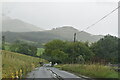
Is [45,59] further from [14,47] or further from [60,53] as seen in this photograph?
[60,53]

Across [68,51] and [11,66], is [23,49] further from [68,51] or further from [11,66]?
[11,66]

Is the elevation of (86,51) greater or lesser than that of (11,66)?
greater

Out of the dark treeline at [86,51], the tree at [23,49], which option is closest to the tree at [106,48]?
the dark treeline at [86,51]

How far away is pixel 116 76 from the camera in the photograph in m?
21.4

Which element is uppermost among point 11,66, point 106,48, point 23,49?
point 106,48

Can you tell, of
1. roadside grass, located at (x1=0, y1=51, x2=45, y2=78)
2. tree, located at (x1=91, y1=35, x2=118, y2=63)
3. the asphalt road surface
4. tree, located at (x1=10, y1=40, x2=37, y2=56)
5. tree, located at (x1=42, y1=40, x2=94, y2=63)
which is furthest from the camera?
tree, located at (x1=10, y1=40, x2=37, y2=56)

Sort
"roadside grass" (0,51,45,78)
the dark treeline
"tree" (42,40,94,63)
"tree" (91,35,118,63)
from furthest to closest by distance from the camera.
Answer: "tree" (91,35,118,63), "tree" (42,40,94,63), the dark treeline, "roadside grass" (0,51,45,78)

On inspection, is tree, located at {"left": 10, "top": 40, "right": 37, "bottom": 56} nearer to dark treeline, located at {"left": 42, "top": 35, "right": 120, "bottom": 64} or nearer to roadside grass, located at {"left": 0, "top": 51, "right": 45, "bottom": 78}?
dark treeline, located at {"left": 42, "top": 35, "right": 120, "bottom": 64}

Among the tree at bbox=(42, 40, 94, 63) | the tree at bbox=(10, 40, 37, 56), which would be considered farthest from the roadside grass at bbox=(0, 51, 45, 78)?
the tree at bbox=(10, 40, 37, 56)

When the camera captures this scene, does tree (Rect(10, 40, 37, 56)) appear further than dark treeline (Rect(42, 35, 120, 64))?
Yes

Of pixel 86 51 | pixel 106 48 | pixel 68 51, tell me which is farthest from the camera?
pixel 68 51

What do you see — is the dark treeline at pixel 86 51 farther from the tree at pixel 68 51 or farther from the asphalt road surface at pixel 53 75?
the asphalt road surface at pixel 53 75

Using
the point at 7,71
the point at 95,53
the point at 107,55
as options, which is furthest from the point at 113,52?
the point at 7,71

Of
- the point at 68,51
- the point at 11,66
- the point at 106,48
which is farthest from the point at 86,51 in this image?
the point at 11,66
